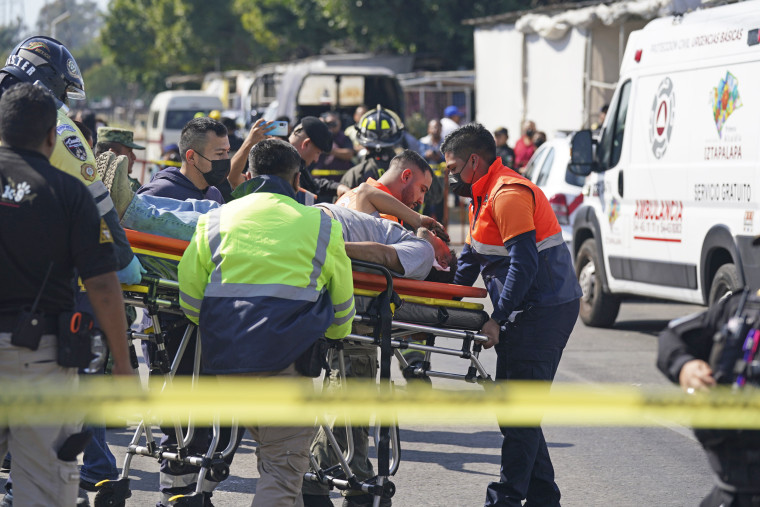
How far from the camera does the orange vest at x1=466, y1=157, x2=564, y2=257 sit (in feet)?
17.6

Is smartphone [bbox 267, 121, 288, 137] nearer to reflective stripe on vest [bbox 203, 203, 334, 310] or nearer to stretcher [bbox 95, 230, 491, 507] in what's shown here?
stretcher [bbox 95, 230, 491, 507]

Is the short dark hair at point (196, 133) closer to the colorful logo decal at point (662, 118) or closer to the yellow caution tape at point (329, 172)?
the colorful logo decal at point (662, 118)

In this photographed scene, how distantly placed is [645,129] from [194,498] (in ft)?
20.8

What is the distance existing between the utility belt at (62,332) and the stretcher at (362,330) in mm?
1109

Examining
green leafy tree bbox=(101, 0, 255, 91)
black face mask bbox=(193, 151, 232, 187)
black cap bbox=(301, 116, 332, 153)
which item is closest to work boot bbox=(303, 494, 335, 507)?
black face mask bbox=(193, 151, 232, 187)

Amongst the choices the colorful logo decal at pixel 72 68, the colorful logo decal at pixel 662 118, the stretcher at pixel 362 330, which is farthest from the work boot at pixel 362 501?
the colorful logo decal at pixel 662 118

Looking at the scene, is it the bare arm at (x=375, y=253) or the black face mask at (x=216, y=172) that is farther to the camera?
the black face mask at (x=216, y=172)

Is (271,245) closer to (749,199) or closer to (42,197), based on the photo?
(42,197)

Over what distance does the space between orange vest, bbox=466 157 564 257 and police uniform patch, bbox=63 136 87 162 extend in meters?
1.85

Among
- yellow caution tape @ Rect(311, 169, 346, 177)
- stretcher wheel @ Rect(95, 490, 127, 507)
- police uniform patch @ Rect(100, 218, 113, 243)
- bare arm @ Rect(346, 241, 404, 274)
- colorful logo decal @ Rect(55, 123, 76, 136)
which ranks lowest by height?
stretcher wheel @ Rect(95, 490, 127, 507)

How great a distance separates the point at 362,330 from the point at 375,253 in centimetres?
46

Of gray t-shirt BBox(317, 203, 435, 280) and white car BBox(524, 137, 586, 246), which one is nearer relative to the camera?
gray t-shirt BBox(317, 203, 435, 280)

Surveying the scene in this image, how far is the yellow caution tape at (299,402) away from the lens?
143 inches

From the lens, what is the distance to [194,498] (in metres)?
5.10
